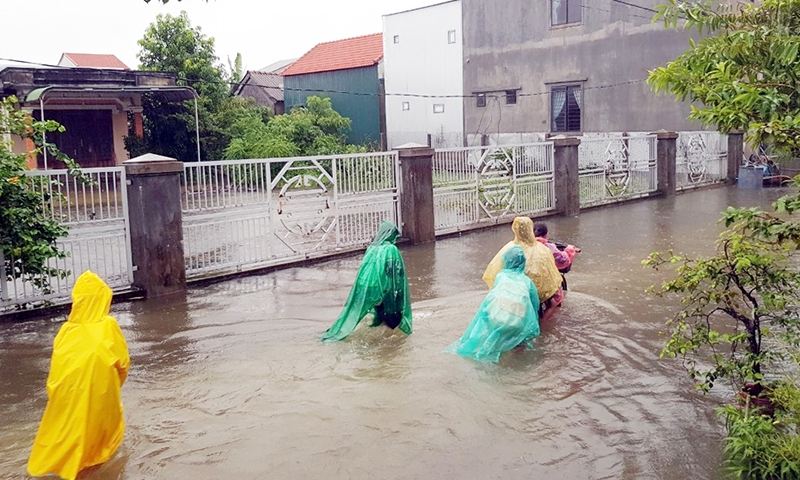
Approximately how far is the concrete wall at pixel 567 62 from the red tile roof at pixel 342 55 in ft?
20.5

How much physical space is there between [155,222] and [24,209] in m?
1.71

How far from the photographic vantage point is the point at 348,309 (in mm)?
7105

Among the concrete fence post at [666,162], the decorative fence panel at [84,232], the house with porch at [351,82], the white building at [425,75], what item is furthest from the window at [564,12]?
the decorative fence panel at [84,232]

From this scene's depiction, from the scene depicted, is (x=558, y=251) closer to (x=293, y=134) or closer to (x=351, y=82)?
(x=293, y=134)

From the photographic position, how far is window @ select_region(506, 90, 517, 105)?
26.7 metres

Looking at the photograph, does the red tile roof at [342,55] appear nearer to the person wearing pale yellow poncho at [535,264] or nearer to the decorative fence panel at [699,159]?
the decorative fence panel at [699,159]

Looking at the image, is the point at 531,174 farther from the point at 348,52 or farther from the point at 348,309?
the point at 348,52

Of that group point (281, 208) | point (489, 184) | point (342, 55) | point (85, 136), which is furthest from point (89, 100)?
point (342, 55)

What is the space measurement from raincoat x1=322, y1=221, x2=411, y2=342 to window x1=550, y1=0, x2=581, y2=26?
A: 1991cm

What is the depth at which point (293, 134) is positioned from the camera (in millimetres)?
26359

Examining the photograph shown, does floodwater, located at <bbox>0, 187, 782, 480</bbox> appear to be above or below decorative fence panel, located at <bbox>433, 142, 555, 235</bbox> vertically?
below

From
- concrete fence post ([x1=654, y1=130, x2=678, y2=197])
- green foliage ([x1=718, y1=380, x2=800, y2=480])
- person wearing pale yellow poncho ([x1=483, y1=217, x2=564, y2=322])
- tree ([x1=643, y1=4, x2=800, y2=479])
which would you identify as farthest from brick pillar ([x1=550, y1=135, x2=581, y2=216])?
green foliage ([x1=718, y1=380, x2=800, y2=480])

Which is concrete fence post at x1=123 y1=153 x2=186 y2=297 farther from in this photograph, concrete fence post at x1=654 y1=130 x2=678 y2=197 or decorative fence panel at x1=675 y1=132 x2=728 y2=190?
decorative fence panel at x1=675 y1=132 x2=728 y2=190

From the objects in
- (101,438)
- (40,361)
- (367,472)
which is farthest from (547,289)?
(40,361)
